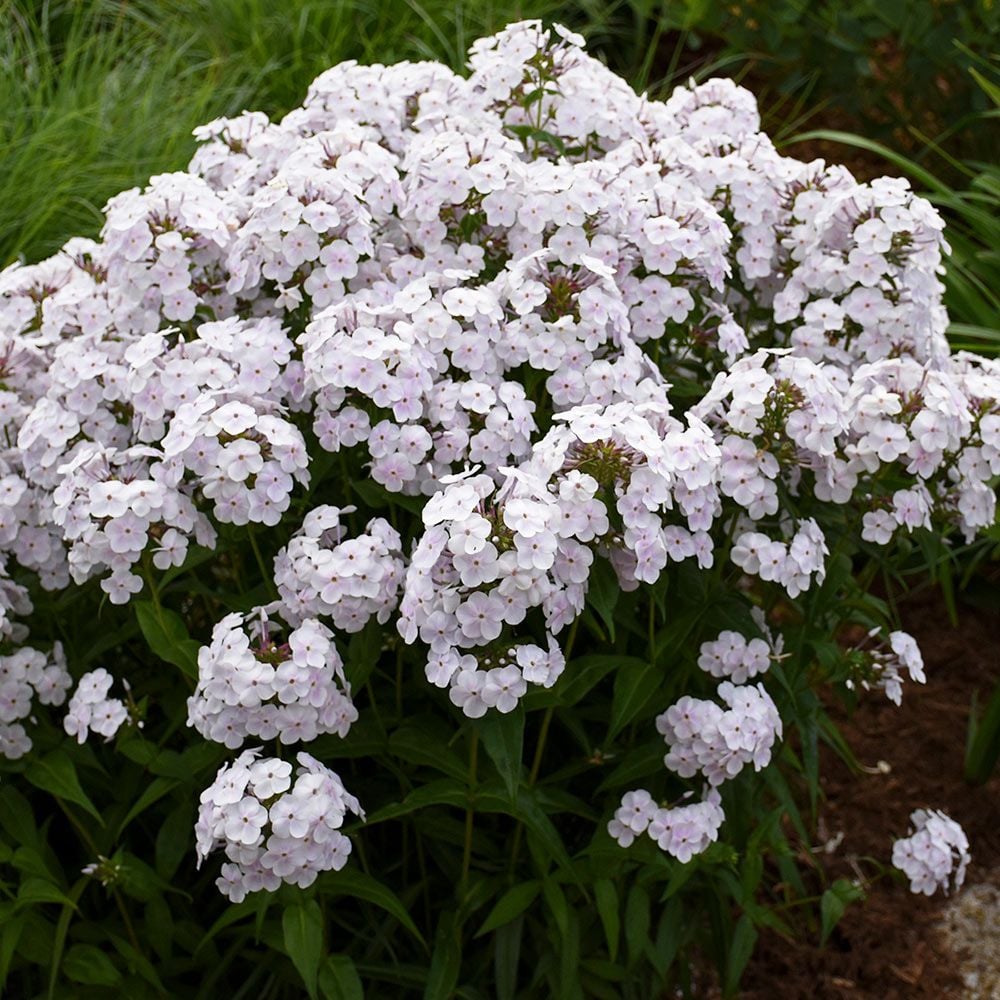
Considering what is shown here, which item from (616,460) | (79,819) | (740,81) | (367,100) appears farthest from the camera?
(740,81)

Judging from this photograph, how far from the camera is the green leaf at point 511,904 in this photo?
2.45 metres

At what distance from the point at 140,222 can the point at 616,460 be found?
3.46 feet

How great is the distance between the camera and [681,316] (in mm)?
2557

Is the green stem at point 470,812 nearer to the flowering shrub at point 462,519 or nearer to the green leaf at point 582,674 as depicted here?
the flowering shrub at point 462,519

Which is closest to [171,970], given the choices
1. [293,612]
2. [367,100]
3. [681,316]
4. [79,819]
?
[79,819]

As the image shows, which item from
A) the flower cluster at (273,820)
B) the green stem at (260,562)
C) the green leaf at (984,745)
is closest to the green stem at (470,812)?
the flower cluster at (273,820)

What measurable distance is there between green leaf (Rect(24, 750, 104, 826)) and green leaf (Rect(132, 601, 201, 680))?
0.96 ft

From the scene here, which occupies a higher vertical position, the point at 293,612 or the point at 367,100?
the point at 367,100

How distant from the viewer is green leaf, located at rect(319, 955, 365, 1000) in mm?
2393

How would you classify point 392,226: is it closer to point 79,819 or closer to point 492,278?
point 492,278

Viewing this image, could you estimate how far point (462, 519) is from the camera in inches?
77.7

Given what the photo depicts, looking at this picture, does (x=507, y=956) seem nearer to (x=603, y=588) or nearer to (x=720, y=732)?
(x=720, y=732)

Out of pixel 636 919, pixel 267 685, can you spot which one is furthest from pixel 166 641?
pixel 636 919

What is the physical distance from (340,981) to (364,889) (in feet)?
0.52
